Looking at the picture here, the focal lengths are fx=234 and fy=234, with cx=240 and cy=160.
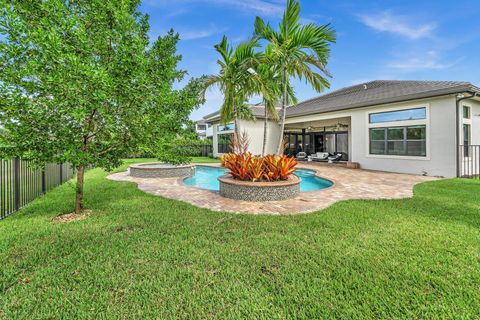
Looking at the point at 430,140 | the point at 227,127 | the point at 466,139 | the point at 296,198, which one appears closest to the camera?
the point at 296,198

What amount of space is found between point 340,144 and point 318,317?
20088 mm

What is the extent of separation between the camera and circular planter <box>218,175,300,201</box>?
7043mm

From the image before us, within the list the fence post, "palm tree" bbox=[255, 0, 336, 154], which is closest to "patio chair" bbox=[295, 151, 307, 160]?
"palm tree" bbox=[255, 0, 336, 154]

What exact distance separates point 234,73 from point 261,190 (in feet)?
16.4

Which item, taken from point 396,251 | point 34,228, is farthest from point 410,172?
point 34,228

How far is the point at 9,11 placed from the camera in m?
3.98

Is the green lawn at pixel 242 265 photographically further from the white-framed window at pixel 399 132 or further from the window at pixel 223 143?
→ the window at pixel 223 143

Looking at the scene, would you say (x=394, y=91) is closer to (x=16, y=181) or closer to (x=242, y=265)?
(x=242, y=265)

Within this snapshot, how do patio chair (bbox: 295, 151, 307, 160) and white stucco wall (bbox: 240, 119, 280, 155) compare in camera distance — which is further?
patio chair (bbox: 295, 151, 307, 160)

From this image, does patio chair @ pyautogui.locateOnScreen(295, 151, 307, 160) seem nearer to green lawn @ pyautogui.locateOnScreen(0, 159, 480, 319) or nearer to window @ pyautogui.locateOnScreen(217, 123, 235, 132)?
window @ pyautogui.locateOnScreen(217, 123, 235, 132)

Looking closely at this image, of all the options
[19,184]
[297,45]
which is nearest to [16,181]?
[19,184]

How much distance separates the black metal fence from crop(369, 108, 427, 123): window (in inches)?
586

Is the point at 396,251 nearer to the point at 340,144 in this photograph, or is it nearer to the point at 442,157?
the point at 442,157

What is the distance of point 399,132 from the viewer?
12.9 m
